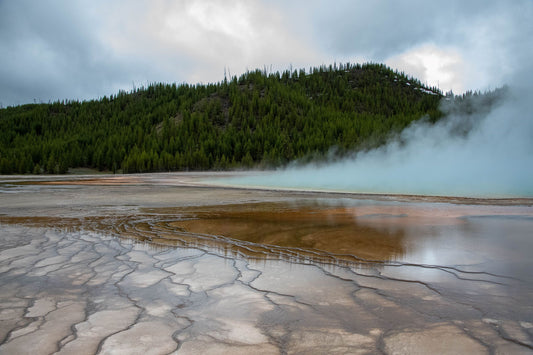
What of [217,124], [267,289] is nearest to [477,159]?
[267,289]

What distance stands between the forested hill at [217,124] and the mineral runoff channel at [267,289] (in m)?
71.0

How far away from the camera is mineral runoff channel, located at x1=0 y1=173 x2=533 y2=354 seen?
2.39 meters

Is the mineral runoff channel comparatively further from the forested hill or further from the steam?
the forested hill


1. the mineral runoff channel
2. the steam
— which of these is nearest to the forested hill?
the steam

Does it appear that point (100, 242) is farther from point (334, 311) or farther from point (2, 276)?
point (334, 311)

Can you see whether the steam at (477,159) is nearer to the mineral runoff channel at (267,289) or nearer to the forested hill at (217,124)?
the mineral runoff channel at (267,289)

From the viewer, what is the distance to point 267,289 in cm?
343

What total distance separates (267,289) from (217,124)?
11197 centimetres

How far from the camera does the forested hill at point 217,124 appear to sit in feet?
279

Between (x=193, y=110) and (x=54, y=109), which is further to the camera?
(x=54, y=109)

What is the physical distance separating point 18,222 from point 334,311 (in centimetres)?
751

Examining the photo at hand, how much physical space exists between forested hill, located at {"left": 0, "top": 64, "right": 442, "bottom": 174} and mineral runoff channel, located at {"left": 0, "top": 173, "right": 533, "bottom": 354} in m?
71.0

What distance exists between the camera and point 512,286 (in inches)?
131

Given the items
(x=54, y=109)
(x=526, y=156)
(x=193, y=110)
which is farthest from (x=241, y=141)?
(x=54, y=109)
